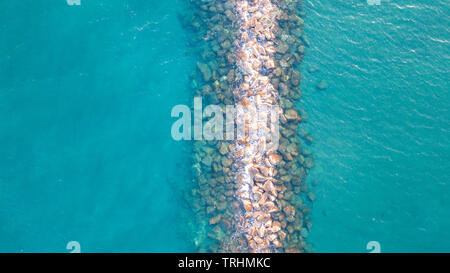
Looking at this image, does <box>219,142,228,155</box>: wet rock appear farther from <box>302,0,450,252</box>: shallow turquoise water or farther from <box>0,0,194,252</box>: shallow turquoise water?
<box>302,0,450,252</box>: shallow turquoise water

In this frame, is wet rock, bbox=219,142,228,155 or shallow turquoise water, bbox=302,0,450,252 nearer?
shallow turquoise water, bbox=302,0,450,252

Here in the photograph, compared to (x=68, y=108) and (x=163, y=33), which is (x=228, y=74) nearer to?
(x=163, y=33)

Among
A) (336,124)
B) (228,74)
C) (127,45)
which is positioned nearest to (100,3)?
(127,45)

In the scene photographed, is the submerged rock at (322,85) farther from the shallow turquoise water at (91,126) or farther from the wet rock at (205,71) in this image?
the shallow turquoise water at (91,126)

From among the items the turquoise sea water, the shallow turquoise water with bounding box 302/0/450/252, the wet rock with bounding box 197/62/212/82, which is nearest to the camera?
the turquoise sea water

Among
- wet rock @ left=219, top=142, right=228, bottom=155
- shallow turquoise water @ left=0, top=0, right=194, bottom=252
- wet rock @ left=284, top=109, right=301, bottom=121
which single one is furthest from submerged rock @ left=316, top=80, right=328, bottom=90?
shallow turquoise water @ left=0, top=0, right=194, bottom=252

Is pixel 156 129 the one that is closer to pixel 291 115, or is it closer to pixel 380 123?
pixel 291 115

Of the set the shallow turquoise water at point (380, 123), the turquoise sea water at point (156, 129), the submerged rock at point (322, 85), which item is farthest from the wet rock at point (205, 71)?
the submerged rock at point (322, 85)
